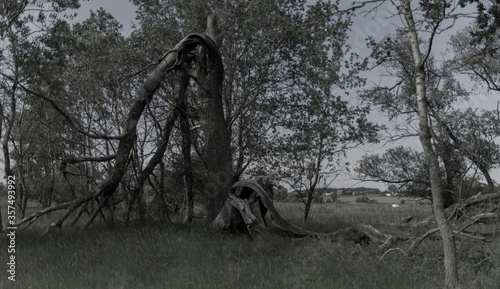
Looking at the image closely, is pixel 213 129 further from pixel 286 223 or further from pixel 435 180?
pixel 435 180

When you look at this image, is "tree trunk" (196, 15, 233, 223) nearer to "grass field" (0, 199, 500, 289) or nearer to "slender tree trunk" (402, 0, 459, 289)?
"grass field" (0, 199, 500, 289)

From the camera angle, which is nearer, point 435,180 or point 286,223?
point 435,180

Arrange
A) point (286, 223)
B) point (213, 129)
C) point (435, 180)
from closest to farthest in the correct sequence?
point (435, 180)
point (286, 223)
point (213, 129)

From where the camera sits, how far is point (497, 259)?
881 cm

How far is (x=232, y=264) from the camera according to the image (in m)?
9.13

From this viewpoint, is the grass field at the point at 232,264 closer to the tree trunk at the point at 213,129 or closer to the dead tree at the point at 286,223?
the dead tree at the point at 286,223

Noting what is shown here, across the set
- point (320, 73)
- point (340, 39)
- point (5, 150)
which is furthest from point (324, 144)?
point (5, 150)

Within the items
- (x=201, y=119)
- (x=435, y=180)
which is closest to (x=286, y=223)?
(x=201, y=119)

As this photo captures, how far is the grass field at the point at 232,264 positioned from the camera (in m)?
7.81

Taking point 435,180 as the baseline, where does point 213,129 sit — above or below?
above

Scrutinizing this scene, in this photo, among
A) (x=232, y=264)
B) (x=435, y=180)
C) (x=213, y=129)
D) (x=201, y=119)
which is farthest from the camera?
(x=201, y=119)

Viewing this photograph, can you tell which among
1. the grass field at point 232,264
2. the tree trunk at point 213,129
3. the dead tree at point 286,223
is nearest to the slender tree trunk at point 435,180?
the grass field at point 232,264

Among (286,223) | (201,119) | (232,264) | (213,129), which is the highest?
(201,119)

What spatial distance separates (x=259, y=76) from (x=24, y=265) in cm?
1178
